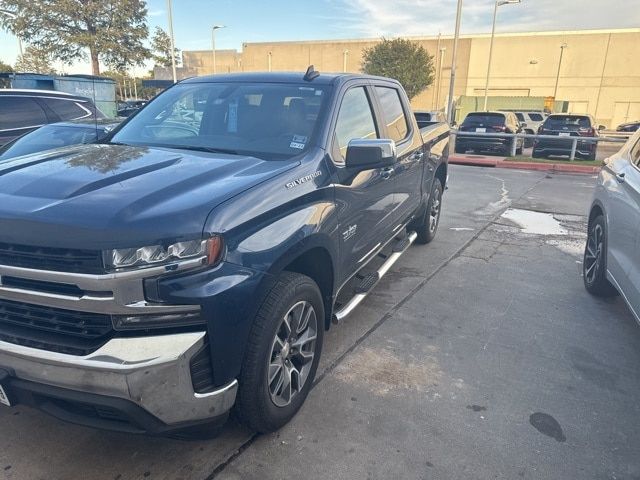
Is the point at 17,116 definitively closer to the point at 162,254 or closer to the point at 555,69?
the point at 162,254

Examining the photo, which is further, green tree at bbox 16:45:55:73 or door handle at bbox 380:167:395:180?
green tree at bbox 16:45:55:73

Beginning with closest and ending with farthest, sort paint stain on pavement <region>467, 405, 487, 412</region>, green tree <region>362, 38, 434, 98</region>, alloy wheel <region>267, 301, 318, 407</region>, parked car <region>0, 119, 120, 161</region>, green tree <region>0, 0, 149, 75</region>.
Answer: alloy wheel <region>267, 301, 318, 407</region>
paint stain on pavement <region>467, 405, 487, 412</region>
parked car <region>0, 119, 120, 161</region>
green tree <region>0, 0, 149, 75</region>
green tree <region>362, 38, 434, 98</region>

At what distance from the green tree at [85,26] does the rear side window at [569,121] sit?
24.1 meters

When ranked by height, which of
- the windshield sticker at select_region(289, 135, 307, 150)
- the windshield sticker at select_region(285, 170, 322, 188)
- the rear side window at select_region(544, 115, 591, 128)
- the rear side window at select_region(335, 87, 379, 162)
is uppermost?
the rear side window at select_region(335, 87, 379, 162)

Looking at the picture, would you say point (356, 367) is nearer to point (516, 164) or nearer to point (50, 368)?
point (50, 368)

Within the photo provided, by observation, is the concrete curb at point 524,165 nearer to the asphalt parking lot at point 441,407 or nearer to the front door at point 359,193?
the asphalt parking lot at point 441,407

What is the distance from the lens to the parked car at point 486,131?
16281mm


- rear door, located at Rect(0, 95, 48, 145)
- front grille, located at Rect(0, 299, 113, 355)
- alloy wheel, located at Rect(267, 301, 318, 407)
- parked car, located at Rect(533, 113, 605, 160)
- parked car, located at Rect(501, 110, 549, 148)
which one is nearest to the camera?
front grille, located at Rect(0, 299, 113, 355)

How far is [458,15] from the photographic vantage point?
2044cm

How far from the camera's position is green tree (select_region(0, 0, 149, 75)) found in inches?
1077

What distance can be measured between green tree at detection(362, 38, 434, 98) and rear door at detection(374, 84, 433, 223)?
4343 centimetres

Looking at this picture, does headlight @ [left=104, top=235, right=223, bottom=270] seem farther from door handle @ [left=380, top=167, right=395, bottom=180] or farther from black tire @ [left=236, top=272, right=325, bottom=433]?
door handle @ [left=380, top=167, right=395, bottom=180]

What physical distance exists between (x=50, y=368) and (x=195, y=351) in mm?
567

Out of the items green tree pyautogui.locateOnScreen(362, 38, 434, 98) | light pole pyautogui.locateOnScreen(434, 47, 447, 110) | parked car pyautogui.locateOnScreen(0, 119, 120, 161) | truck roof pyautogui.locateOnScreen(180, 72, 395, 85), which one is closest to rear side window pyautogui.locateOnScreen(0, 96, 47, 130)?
parked car pyautogui.locateOnScreen(0, 119, 120, 161)
